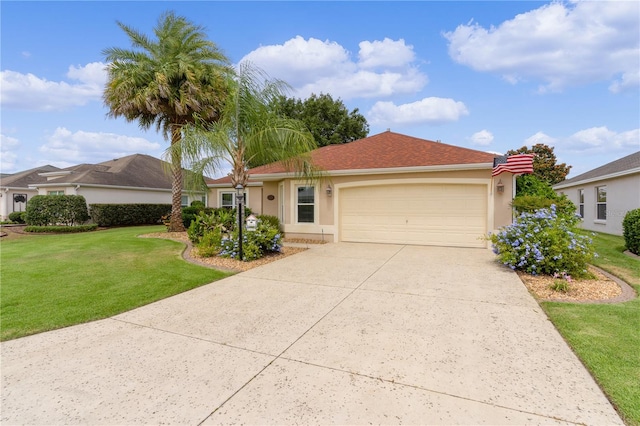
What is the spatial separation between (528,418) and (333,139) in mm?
28330

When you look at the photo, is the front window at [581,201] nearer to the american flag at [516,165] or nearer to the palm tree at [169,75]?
the american flag at [516,165]

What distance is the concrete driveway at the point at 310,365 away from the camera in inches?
93.1

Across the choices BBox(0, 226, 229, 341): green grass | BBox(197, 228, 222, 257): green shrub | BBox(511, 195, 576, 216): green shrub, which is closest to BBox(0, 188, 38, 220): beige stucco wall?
BBox(0, 226, 229, 341): green grass

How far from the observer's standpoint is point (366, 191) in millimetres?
11609

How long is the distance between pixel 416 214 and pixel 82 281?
9.86 meters

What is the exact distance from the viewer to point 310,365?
3.04 m

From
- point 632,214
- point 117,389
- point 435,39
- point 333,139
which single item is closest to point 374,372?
point 117,389

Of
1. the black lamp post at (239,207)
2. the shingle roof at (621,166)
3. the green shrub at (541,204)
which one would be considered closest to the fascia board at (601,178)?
the shingle roof at (621,166)

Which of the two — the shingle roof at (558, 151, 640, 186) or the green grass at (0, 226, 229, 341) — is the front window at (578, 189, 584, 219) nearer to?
the shingle roof at (558, 151, 640, 186)

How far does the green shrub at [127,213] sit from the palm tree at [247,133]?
1290 cm

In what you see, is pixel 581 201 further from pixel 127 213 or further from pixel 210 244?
pixel 127 213

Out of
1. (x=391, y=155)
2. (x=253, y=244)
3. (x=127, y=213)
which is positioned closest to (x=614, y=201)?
(x=391, y=155)

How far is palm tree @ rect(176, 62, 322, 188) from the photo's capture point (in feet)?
27.6

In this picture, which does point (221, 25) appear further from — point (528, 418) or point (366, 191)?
point (528, 418)
